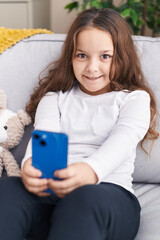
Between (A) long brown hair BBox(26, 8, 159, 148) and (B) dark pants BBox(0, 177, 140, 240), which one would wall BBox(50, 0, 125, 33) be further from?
(B) dark pants BBox(0, 177, 140, 240)

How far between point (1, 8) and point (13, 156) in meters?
1.55

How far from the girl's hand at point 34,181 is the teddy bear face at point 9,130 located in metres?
0.32

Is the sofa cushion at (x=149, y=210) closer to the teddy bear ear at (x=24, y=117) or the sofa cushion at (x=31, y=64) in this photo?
the sofa cushion at (x=31, y=64)

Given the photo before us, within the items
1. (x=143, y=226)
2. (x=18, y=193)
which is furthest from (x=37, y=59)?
(x=143, y=226)

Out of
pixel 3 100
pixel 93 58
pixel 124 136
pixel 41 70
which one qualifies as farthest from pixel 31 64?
pixel 124 136

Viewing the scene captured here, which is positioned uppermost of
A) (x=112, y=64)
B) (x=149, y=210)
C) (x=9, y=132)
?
(x=112, y=64)

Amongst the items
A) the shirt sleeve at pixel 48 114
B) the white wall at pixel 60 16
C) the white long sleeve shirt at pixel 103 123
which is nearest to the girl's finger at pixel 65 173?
the white long sleeve shirt at pixel 103 123

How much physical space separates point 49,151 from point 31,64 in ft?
1.90

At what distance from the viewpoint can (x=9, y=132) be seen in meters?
1.04

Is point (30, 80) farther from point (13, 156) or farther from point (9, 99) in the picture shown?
point (13, 156)

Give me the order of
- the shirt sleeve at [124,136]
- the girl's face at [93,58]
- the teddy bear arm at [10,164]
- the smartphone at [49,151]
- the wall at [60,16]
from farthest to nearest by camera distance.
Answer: the wall at [60,16]
the teddy bear arm at [10,164]
the girl's face at [93,58]
the shirt sleeve at [124,136]
the smartphone at [49,151]

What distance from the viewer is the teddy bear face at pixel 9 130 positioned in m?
1.04

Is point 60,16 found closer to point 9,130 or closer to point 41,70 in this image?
point 41,70

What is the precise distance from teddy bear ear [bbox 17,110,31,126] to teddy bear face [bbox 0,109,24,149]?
10mm
